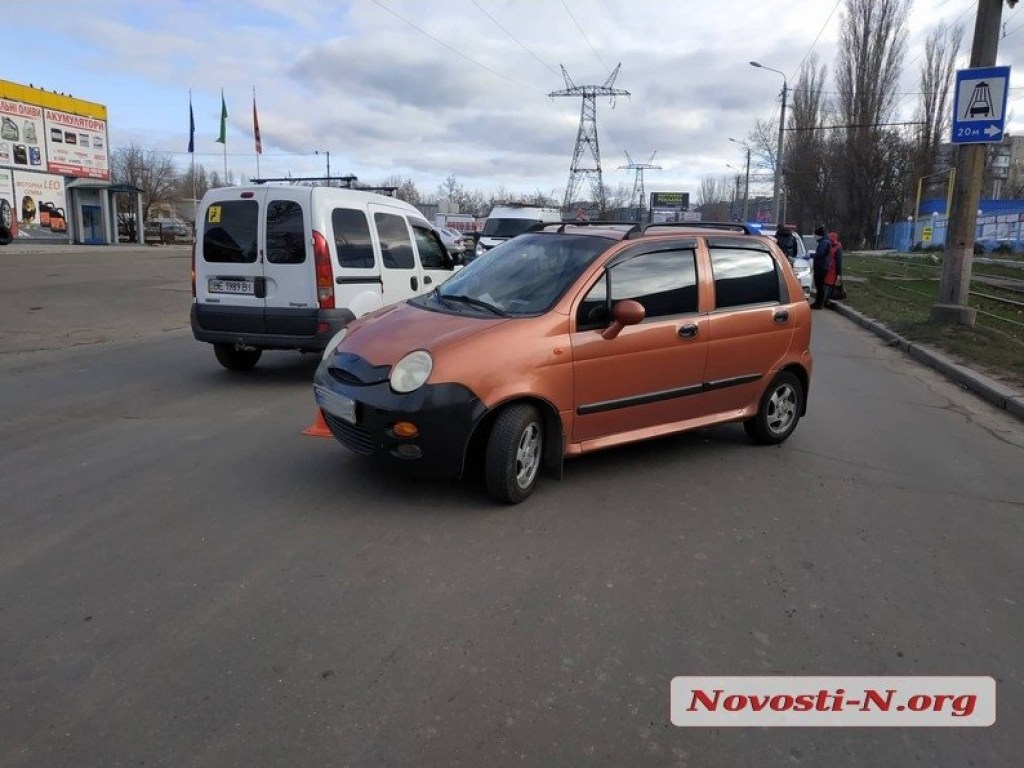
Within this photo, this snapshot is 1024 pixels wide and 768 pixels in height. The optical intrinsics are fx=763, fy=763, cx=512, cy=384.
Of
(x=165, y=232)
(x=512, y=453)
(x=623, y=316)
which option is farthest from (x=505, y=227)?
(x=165, y=232)

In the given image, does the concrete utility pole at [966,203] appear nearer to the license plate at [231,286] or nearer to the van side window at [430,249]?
the van side window at [430,249]

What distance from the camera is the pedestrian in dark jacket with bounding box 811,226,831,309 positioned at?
18.3 m

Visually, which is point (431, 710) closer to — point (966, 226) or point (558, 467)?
point (558, 467)

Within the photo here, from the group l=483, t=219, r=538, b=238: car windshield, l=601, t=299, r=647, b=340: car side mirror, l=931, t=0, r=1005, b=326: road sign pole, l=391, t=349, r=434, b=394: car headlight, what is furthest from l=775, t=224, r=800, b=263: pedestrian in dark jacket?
l=391, t=349, r=434, b=394: car headlight

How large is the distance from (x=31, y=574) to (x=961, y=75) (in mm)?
14072

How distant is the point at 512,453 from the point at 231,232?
4957 millimetres

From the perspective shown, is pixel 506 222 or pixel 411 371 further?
pixel 506 222


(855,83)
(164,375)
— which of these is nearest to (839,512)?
(164,375)

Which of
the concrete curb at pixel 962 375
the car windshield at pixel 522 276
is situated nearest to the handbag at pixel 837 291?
the concrete curb at pixel 962 375

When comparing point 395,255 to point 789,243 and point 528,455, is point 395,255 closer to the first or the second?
point 528,455

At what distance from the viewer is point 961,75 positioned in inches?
481

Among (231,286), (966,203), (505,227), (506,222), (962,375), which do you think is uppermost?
(966,203)

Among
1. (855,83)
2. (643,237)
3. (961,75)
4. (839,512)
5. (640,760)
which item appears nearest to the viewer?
(640,760)

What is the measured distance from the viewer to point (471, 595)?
11.8 ft
